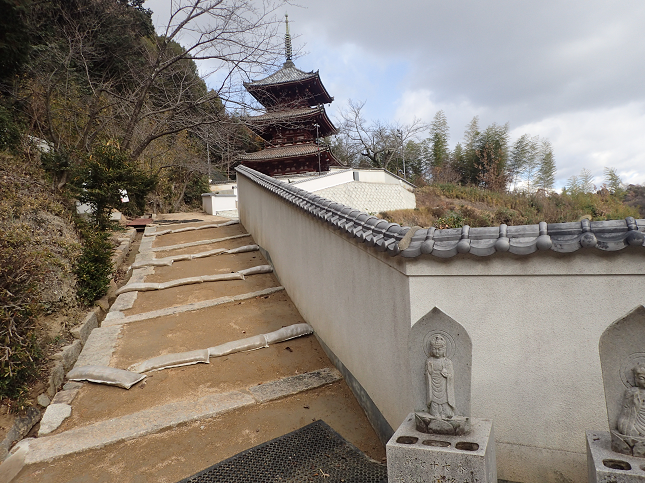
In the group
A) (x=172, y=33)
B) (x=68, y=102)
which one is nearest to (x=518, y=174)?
(x=172, y=33)

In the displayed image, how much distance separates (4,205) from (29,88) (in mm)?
7340

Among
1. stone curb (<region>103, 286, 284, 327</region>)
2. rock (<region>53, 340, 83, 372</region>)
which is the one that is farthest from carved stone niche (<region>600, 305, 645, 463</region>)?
stone curb (<region>103, 286, 284, 327</region>)

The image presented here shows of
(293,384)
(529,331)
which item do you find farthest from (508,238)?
(293,384)

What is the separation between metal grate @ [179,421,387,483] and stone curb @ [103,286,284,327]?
319cm

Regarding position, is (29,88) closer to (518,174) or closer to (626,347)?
(626,347)

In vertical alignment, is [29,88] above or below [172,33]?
below

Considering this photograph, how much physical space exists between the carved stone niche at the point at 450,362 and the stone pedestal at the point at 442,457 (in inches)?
2.3

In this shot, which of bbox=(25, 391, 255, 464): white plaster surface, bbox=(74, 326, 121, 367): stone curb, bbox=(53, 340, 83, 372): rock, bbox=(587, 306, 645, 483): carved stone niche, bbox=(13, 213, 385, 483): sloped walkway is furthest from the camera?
bbox=(74, 326, 121, 367): stone curb

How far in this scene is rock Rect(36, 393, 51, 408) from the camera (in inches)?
142

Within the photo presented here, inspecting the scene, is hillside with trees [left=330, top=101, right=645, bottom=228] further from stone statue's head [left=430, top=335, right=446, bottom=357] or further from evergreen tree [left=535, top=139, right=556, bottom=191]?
stone statue's head [left=430, top=335, right=446, bottom=357]

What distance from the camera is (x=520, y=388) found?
94.7 inches

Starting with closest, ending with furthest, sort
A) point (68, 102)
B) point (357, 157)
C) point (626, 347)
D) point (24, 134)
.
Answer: point (626, 347)
point (24, 134)
point (68, 102)
point (357, 157)

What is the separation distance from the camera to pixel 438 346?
82.5 inches

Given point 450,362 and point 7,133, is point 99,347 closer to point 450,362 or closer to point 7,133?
point 450,362
